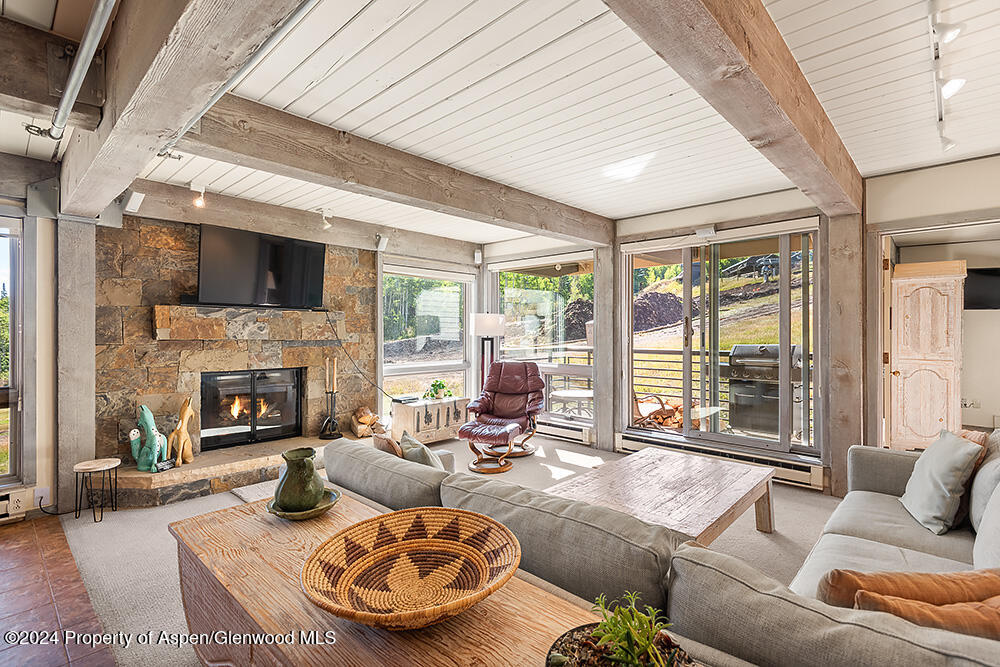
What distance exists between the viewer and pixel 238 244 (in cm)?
415

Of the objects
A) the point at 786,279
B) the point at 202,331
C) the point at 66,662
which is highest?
the point at 786,279

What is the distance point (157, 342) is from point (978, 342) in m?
8.32

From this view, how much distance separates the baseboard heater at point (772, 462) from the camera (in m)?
3.88

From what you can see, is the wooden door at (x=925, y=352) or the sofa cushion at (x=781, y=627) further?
the wooden door at (x=925, y=352)

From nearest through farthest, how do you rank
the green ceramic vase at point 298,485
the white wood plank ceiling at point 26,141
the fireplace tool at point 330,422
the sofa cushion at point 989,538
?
the sofa cushion at point 989,538, the green ceramic vase at point 298,485, the white wood plank ceiling at point 26,141, the fireplace tool at point 330,422

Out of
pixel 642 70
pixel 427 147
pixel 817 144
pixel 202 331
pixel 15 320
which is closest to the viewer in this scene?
pixel 642 70

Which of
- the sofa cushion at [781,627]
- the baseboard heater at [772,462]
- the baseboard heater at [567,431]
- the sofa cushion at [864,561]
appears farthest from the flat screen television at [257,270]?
the sofa cushion at [864,561]

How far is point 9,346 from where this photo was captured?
3.33 metres

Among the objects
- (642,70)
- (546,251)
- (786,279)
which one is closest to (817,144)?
(642,70)

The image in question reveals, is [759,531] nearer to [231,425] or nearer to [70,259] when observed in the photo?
[231,425]

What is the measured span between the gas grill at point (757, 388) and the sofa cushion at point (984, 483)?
1.96m

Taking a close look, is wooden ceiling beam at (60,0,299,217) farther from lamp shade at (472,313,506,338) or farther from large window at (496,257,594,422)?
large window at (496,257,594,422)

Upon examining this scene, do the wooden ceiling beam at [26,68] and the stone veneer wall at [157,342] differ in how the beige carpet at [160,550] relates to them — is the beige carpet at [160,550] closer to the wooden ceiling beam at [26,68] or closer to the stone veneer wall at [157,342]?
the stone veneer wall at [157,342]

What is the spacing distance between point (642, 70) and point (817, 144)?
999 millimetres
